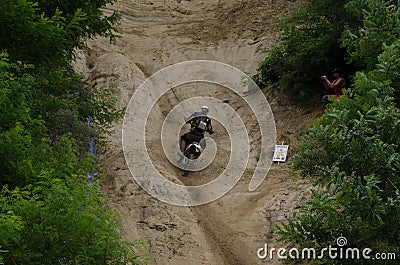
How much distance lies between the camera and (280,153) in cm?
1661

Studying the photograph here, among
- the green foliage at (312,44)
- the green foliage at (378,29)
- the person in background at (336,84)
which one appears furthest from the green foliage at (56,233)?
the green foliage at (312,44)

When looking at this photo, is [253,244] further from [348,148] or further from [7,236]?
[7,236]

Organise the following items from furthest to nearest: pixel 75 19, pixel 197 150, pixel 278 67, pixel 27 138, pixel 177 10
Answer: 1. pixel 177 10
2. pixel 278 67
3. pixel 197 150
4. pixel 75 19
5. pixel 27 138

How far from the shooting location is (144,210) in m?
13.6

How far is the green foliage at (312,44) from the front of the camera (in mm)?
17406

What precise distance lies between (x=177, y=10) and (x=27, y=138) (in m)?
20.6

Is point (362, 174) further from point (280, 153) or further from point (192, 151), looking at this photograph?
point (192, 151)

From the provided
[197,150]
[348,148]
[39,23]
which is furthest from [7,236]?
[197,150]

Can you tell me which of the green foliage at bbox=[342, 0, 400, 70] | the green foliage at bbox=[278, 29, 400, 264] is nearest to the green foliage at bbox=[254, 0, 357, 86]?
the green foliage at bbox=[342, 0, 400, 70]
